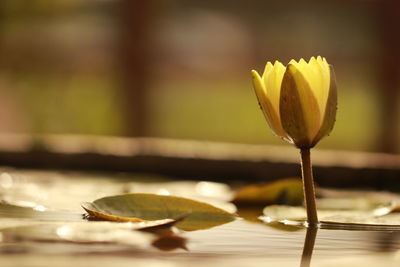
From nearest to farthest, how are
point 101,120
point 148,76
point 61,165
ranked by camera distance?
point 61,165 < point 148,76 < point 101,120

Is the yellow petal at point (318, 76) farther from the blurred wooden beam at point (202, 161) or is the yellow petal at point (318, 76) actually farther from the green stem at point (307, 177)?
the blurred wooden beam at point (202, 161)

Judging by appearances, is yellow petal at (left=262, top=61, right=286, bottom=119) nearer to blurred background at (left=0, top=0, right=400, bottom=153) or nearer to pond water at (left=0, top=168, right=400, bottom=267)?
pond water at (left=0, top=168, right=400, bottom=267)

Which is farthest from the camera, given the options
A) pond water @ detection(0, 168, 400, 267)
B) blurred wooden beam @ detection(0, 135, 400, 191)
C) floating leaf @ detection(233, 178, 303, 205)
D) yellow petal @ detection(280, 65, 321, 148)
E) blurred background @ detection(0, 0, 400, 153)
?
blurred background @ detection(0, 0, 400, 153)

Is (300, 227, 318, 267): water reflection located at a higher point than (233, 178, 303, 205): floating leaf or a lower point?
lower

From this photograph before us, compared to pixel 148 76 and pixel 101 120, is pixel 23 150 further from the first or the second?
pixel 101 120

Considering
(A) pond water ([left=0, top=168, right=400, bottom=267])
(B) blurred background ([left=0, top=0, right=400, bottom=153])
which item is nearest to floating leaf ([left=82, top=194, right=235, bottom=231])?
(A) pond water ([left=0, top=168, right=400, bottom=267])

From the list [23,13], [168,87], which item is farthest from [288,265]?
[168,87]

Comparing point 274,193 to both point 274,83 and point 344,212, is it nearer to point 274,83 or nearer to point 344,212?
point 344,212
